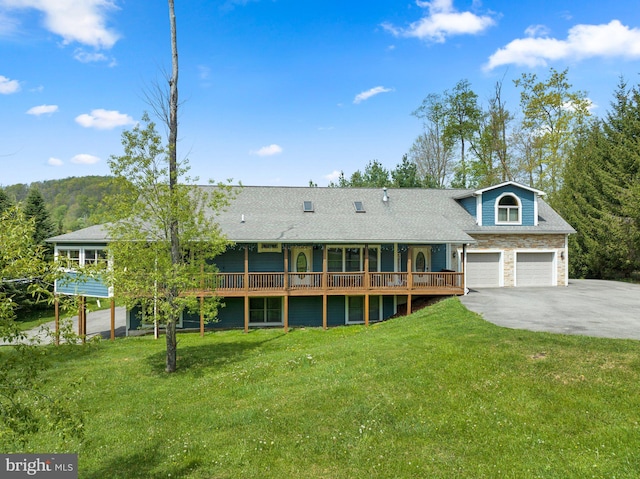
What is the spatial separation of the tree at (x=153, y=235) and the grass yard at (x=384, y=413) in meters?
2.33

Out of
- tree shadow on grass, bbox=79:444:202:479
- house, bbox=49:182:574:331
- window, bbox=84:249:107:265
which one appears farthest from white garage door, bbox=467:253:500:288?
window, bbox=84:249:107:265

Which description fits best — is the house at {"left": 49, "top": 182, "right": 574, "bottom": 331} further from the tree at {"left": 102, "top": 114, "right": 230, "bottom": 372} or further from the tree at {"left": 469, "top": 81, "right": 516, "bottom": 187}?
the tree at {"left": 469, "top": 81, "right": 516, "bottom": 187}

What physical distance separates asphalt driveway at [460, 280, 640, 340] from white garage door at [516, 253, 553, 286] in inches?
54.2

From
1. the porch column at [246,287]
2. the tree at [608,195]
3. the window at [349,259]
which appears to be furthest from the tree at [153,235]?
the tree at [608,195]

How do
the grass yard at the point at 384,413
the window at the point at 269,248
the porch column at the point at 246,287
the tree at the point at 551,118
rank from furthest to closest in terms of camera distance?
the tree at the point at 551,118 < the window at the point at 269,248 < the porch column at the point at 246,287 < the grass yard at the point at 384,413

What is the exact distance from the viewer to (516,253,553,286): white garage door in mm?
21703

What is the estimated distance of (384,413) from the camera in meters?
7.25

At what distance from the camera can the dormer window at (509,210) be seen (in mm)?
21656

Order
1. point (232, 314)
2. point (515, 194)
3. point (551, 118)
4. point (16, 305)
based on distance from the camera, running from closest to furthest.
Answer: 1. point (16, 305)
2. point (232, 314)
3. point (515, 194)
4. point (551, 118)

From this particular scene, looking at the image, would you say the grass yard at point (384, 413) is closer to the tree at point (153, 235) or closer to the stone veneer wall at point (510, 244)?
the tree at point (153, 235)

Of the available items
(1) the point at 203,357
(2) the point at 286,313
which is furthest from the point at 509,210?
(1) the point at 203,357

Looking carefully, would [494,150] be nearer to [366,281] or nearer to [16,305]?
[366,281]

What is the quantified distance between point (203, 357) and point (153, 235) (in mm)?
4403

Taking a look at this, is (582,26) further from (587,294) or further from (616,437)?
(616,437)
